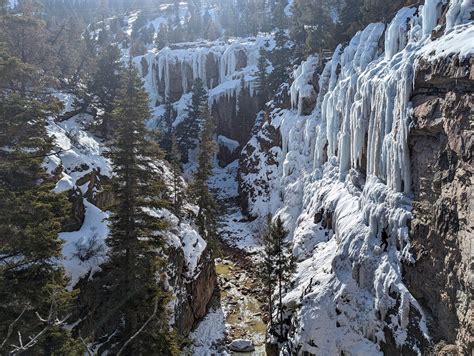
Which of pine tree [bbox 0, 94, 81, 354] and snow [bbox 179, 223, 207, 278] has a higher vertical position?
pine tree [bbox 0, 94, 81, 354]

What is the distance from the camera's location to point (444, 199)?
13.0m

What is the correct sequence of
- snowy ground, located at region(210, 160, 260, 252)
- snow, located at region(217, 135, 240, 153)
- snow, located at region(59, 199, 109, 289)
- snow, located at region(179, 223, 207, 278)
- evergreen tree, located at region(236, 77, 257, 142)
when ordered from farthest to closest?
snow, located at region(217, 135, 240, 153) → evergreen tree, located at region(236, 77, 257, 142) → snowy ground, located at region(210, 160, 260, 252) → snow, located at region(179, 223, 207, 278) → snow, located at region(59, 199, 109, 289)

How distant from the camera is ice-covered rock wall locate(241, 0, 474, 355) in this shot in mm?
14352

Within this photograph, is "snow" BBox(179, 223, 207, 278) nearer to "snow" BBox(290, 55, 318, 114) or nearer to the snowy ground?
the snowy ground

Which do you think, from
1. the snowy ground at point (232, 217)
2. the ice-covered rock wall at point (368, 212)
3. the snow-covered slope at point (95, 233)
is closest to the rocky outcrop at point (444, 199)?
the ice-covered rock wall at point (368, 212)

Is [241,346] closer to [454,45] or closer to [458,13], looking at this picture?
[454,45]

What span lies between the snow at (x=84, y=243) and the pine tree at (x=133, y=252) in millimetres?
1641

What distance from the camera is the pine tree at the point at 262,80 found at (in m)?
46.9

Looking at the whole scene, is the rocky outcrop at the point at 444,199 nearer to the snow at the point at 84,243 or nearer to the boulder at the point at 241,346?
the boulder at the point at 241,346

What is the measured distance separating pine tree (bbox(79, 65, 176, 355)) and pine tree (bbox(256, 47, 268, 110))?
3508cm

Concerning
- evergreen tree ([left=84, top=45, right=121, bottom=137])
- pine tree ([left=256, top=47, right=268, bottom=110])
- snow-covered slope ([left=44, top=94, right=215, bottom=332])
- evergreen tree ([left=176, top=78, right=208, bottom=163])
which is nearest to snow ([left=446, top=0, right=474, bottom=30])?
snow-covered slope ([left=44, top=94, right=215, bottom=332])

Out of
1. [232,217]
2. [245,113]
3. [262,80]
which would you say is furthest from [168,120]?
[232,217]

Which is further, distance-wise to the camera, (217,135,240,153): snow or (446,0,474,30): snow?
(217,135,240,153): snow

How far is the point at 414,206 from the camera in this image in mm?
14750
